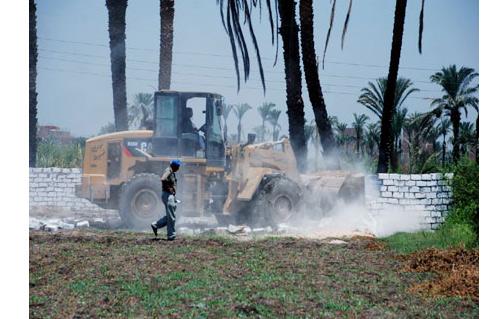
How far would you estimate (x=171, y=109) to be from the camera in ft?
44.2

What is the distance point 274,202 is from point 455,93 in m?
4.42

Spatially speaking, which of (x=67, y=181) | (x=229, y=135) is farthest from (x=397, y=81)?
(x=67, y=181)

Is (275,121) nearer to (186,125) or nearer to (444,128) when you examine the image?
(186,125)

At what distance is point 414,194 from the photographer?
13.6 metres

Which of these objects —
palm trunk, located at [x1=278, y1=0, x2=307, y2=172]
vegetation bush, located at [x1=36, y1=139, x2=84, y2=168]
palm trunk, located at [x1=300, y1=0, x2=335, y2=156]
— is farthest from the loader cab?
palm trunk, located at [x1=300, y1=0, x2=335, y2=156]

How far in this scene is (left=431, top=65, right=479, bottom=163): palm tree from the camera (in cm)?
1094

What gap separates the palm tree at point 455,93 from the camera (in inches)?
431

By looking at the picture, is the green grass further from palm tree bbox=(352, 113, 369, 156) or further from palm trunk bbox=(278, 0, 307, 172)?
palm trunk bbox=(278, 0, 307, 172)

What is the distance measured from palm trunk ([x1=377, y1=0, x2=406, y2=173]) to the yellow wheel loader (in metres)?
0.98

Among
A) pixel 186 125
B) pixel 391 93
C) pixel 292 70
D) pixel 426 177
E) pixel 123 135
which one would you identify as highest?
pixel 292 70

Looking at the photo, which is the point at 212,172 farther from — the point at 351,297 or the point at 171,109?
the point at 351,297

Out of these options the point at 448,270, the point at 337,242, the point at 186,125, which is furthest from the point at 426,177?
the point at 186,125

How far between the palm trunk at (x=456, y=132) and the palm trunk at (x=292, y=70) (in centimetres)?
306

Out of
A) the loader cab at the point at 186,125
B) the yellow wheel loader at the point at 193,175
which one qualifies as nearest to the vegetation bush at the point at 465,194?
the yellow wheel loader at the point at 193,175
